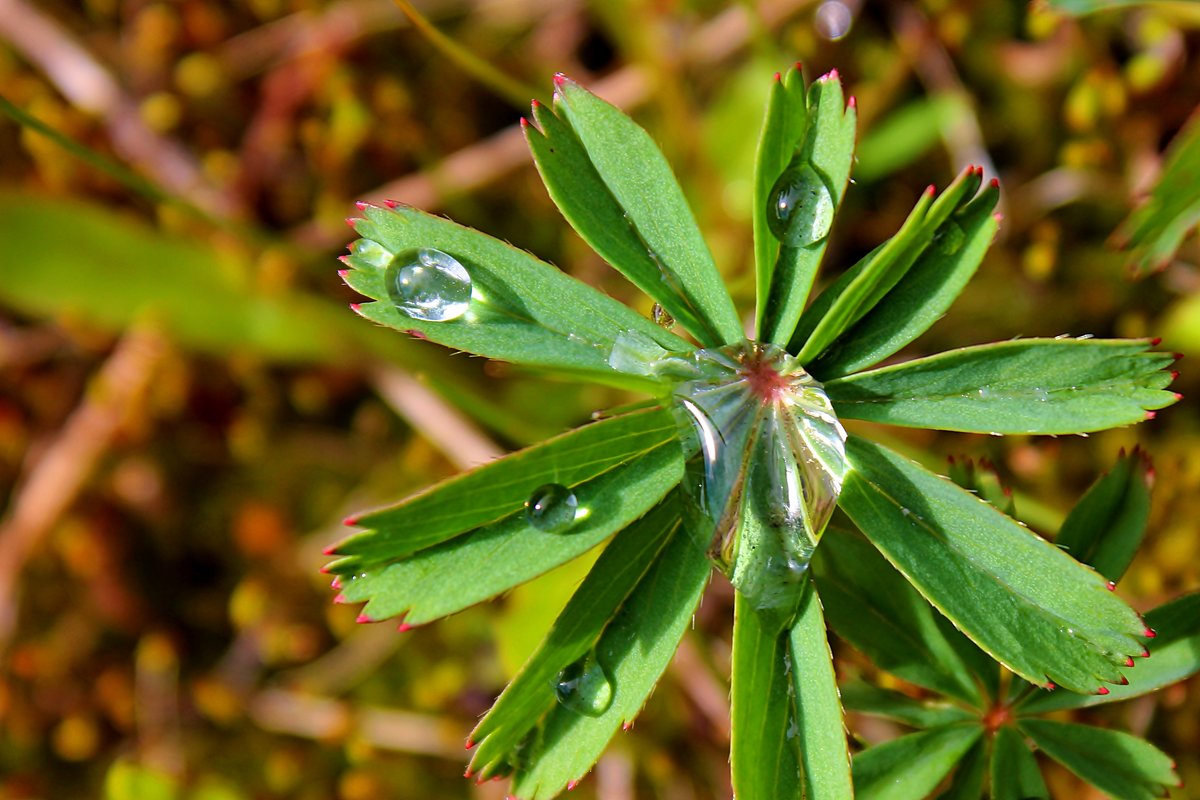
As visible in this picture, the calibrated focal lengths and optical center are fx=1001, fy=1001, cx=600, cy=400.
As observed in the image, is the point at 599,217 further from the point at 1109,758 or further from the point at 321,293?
the point at 321,293

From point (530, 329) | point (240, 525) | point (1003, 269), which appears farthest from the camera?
point (240, 525)

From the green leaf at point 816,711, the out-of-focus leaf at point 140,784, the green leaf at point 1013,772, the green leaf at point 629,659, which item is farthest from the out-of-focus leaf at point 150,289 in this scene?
the green leaf at point 1013,772

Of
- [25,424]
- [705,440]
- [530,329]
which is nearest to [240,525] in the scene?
[25,424]

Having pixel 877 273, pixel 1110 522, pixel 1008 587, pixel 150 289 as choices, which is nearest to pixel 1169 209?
pixel 1110 522

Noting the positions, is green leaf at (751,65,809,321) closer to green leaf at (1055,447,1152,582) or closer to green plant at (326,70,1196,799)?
green plant at (326,70,1196,799)

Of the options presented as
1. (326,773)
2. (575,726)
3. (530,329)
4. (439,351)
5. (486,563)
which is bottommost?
(326,773)

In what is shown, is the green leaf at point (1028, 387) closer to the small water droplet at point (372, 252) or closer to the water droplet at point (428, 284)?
the water droplet at point (428, 284)

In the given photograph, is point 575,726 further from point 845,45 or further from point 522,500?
point 845,45
